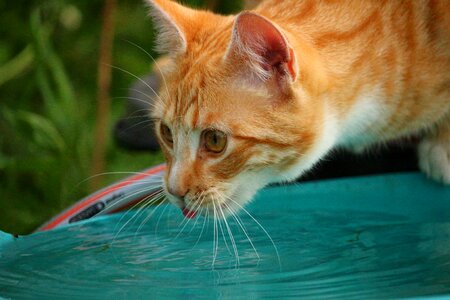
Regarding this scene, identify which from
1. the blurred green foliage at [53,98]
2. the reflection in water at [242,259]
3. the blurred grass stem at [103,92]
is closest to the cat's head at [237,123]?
the reflection in water at [242,259]

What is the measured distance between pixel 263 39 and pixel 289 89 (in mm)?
159

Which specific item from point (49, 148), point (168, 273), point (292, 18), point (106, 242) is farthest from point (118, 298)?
point (49, 148)

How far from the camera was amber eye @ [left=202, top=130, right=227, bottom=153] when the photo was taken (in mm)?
1878

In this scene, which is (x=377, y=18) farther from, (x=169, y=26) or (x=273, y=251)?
(x=273, y=251)

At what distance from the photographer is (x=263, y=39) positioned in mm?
1758

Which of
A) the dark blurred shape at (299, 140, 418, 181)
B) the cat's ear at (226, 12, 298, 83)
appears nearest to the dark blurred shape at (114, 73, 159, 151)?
the dark blurred shape at (299, 140, 418, 181)

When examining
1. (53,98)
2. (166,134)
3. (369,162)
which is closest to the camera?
(166,134)

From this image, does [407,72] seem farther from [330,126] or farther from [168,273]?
[168,273]

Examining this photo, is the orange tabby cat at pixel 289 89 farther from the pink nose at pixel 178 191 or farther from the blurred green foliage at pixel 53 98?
the blurred green foliage at pixel 53 98

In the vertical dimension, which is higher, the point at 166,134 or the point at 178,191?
the point at 166,134

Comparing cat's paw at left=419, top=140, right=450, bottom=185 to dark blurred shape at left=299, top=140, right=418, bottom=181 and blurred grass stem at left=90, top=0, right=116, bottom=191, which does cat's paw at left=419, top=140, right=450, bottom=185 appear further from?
blurred grass stem at left=90, top=0, right=116, bottom=191

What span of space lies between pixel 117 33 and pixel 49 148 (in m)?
0.96

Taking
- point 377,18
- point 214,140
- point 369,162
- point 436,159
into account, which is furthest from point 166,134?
point 369,162

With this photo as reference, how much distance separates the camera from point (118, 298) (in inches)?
62.1
